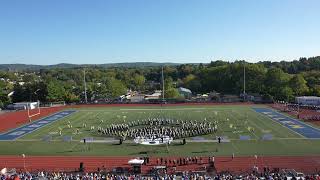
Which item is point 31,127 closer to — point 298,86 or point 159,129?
point 159,129

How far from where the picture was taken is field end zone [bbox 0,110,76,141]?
145 feet

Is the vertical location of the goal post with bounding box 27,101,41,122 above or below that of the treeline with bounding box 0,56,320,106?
below

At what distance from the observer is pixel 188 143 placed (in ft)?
127

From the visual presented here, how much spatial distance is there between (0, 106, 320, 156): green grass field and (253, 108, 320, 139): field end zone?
1048 mm

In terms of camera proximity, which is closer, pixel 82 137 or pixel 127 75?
pixel 82 137

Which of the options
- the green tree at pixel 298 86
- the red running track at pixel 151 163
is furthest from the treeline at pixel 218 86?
the red running track at pixel 151 163

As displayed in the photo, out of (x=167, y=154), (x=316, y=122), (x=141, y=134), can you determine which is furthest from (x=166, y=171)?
(x=316, y=122)

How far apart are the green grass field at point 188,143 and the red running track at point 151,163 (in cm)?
173

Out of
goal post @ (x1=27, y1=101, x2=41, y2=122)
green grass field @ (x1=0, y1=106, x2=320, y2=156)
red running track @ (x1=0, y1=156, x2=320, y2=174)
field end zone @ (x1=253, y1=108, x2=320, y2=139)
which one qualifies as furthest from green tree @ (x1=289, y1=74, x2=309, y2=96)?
red running track @ (x1=0, y1=156, x2=320, y2=174)

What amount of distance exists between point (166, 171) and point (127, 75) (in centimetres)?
12248

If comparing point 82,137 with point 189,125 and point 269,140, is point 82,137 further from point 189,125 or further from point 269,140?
point 269,140

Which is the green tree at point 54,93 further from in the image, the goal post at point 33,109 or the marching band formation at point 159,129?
the marching band formation at point 159,129

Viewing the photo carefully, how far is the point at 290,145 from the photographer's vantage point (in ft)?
123

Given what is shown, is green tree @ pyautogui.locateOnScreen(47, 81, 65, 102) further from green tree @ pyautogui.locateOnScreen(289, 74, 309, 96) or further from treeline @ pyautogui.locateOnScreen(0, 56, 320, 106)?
green tree @ pyautogui.locateOnScreen(289, 74, 309, 96)
